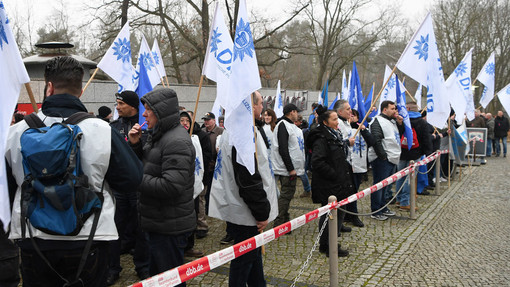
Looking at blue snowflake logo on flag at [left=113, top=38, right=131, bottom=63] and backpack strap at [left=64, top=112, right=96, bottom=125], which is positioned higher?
blue snowflake logo on flag at [left=113, top=38, right=131, bottom=63]

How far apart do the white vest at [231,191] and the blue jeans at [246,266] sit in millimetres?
119

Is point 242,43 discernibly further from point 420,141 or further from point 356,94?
point 356,94

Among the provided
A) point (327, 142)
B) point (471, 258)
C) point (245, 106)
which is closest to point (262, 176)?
point (245, 106)

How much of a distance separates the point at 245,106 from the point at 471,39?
110 feet

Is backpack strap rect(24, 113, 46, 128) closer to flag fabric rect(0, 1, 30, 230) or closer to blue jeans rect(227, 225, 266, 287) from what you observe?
flag fabric rect(0, 1, 30, 230)

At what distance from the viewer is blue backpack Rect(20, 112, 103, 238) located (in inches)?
80.0

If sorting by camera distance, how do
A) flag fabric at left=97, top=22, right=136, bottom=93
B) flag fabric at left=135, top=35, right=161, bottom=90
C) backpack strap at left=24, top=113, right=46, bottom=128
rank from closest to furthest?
backpack strap at left=24, top=113, right=46, bottom=128, flag fabric at left=97, top=22, right=136, bottom=93, flag fabric at left=135, top=35, right=161, bottom=90

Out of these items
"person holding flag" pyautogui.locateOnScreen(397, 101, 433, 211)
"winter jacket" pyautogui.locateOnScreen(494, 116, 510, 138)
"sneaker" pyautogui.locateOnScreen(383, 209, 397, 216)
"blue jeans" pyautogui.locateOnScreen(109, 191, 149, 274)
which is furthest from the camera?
"winter jacket" pyautogui.locateOnScreen(494, 116, 510, 138)

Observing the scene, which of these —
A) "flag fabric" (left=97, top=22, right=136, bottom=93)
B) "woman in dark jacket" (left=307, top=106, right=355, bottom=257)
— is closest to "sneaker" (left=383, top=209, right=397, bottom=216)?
"woman in dark jacket" (left=307, top=106, right=355, bottom=257)

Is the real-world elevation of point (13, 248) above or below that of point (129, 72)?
below

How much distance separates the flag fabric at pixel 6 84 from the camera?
→ 2033mm

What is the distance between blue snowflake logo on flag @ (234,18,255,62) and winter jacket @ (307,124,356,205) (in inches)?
68.2

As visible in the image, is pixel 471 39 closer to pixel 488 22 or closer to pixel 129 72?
pixel 488 22

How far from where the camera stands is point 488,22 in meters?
31.9
